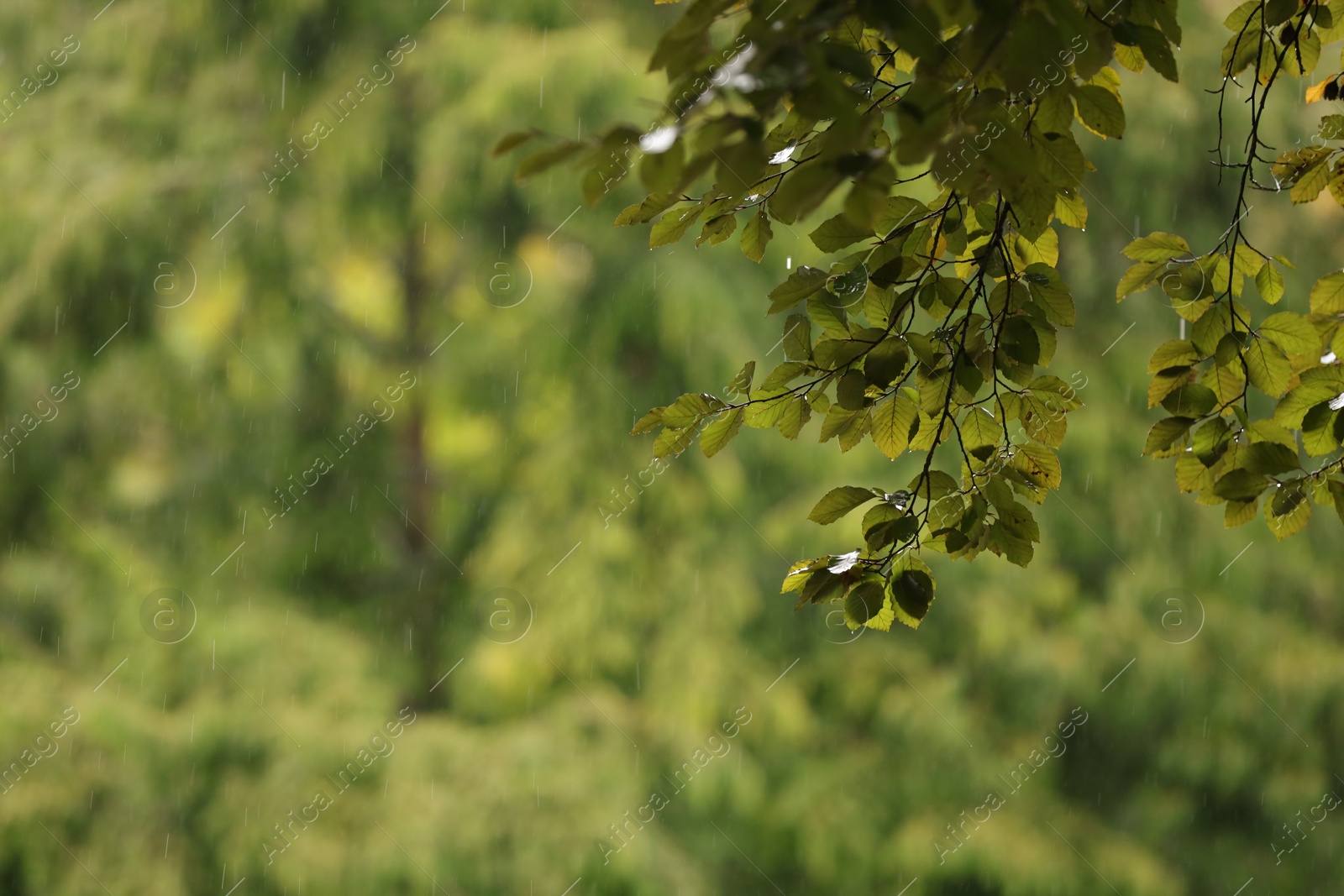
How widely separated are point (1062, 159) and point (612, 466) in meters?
3.60

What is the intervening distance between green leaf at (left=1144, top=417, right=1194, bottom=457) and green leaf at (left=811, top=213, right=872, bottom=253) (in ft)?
1.49

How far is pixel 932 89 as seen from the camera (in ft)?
2.70

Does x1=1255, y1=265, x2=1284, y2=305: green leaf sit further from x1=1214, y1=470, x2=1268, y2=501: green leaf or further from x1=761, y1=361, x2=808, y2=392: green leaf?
x1=761, y1=361, x2=808, y2=392: green leaf

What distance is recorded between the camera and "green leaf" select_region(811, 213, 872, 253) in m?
1.14

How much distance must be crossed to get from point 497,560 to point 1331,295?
365 cm

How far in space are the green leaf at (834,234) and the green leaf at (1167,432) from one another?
45 centimetres

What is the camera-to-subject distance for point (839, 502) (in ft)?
Result: 4.19

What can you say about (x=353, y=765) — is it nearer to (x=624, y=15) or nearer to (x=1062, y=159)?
(x=624, y=15)

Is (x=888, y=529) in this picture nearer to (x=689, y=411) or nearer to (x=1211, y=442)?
(x=689, y=411)

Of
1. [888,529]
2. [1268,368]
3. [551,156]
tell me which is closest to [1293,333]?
[1268,368]

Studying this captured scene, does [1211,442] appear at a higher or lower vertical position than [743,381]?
lower

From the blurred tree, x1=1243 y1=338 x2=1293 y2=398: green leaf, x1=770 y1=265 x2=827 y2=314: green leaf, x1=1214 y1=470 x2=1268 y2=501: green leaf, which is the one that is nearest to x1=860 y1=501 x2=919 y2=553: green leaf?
the blurred tree

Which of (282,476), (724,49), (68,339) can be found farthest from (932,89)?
(68,339)

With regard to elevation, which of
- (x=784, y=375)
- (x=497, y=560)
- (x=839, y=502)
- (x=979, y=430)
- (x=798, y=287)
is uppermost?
(x=798, y=287)
